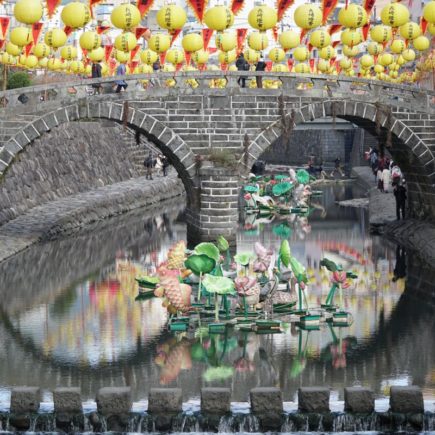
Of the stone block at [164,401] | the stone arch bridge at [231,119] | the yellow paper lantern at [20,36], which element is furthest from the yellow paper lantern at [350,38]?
the stone block at [164,401]

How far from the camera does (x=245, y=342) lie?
3008cm

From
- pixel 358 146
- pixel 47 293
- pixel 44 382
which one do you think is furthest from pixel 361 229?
pixel 358 146

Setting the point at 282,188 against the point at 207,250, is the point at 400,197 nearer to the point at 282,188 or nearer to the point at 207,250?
the point at 282,188

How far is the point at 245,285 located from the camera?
30.8 meters

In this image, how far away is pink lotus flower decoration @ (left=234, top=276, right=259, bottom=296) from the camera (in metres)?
30.8

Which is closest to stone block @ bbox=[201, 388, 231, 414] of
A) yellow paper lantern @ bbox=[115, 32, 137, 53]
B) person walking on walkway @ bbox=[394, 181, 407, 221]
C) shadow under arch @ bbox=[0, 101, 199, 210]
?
shadow under arch @ bbox=[0, 101, 199, 210]

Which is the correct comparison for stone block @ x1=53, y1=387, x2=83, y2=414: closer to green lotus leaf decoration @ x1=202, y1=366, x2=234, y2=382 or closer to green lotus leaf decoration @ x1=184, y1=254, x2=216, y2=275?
green lotus leaf decoration @ x1=202, y1=366, x2=234, y2=382

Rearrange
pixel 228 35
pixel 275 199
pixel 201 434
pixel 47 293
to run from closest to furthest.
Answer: pixel 201 434 → pixel 47 293 → pixel 228 35 → pixel 275 199

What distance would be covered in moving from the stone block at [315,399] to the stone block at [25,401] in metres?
4.87

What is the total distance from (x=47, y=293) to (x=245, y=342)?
885 centimetres

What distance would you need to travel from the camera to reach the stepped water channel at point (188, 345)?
23500mm

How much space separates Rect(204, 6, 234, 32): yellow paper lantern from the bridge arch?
6180mm

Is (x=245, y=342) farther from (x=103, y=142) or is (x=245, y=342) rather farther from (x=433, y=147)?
(x=103, y=142)

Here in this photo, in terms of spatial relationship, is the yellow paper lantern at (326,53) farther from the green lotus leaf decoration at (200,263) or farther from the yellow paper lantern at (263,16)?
the green lotus leaf decoration at (200,263)
